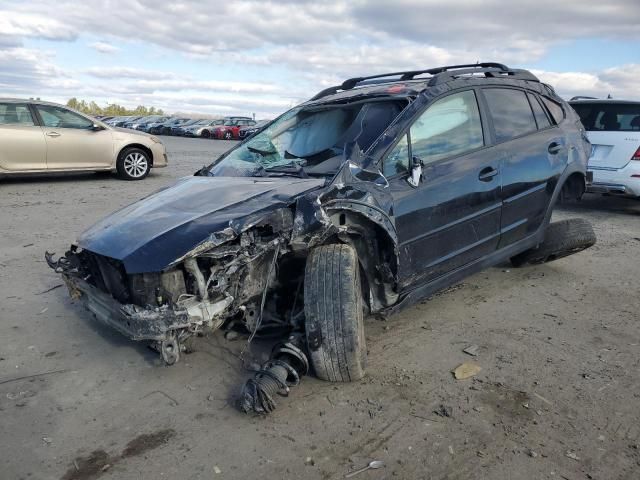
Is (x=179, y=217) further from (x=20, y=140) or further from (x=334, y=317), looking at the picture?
(x=20, y=140)

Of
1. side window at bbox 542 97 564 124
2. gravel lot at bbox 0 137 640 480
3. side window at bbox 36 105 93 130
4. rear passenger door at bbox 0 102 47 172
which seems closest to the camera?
gravel lot at bbox 0 137 640 480

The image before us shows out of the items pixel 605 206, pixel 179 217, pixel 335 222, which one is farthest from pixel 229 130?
pixel 335 222

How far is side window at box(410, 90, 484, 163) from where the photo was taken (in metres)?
3.71

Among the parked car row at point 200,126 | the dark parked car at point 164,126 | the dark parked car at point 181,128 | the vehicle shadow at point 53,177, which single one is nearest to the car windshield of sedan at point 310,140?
the vehicle shadow at point 53,177

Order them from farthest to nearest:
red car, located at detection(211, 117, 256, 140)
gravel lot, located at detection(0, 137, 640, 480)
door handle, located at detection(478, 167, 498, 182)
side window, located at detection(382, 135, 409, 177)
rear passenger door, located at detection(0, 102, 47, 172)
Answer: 1. red car, located at detection(211, 117, 256, 140)
2. rear passenger door, located at detection(0, 102, 47, 172)
3. door handle, located at detection(478, 167, 498, 182)
4. side window, located at detection(382, 135, 409, 177)
5. gravel lot, located at detection(0, 137, 640, 480)

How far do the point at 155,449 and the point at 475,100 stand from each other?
130 inches

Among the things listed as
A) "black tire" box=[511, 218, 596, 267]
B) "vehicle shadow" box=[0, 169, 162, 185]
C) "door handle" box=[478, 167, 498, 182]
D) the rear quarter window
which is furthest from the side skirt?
"vehicle shadow" box=[0, 169, 162, 185]

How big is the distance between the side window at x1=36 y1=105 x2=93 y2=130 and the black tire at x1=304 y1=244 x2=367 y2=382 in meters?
8.61

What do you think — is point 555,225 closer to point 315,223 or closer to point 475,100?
point 475,100

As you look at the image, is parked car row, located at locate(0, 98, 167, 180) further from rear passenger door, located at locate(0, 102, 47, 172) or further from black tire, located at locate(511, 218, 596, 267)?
black tire, located at locate(511, 218, 596, 267)

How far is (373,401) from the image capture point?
3.03 m

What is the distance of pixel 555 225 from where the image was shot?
5156mm

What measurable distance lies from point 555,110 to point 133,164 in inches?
333

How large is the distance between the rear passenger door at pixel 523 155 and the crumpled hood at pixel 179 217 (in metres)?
1.72
